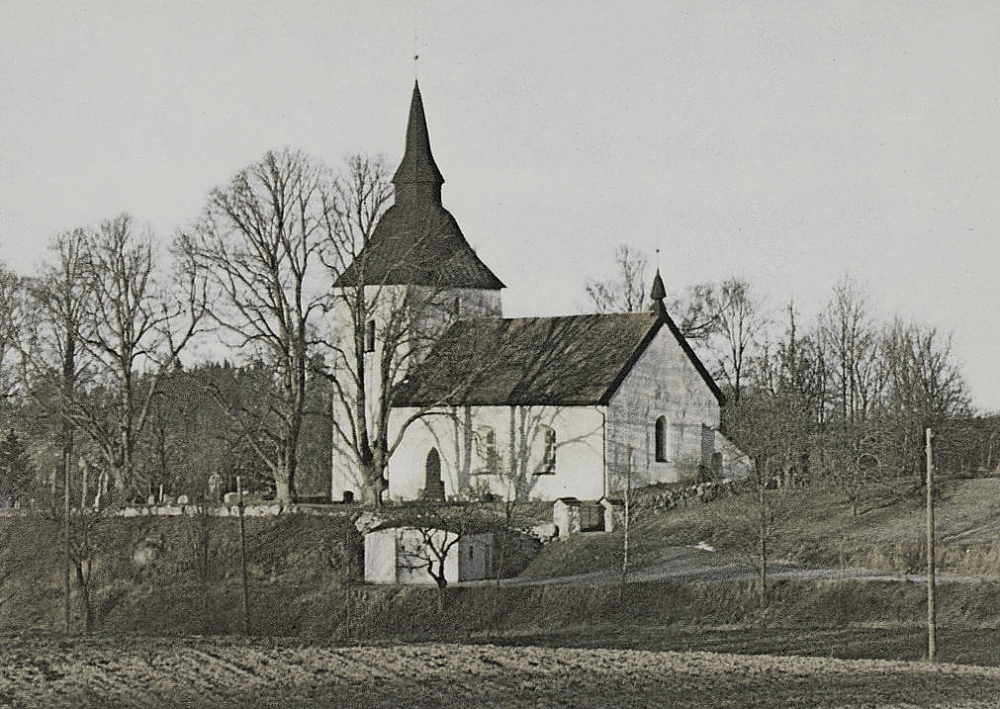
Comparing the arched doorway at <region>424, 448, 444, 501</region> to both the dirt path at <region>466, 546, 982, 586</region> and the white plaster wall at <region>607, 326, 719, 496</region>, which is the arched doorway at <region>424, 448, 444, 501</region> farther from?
the dirt path at <region>466, 546, 982, 586</region>

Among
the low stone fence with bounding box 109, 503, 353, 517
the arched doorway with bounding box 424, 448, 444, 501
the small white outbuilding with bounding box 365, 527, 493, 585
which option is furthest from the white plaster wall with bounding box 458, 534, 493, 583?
the arched doorway with bounding box 424, 448, 444, 501

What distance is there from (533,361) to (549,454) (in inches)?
150

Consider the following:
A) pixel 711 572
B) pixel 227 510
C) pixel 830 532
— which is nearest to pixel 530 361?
pixel 227 510

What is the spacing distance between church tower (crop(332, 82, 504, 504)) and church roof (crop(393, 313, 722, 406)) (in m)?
0.83

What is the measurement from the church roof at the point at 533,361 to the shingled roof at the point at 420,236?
6.57ft

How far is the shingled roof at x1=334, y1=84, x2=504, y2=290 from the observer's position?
5409cm

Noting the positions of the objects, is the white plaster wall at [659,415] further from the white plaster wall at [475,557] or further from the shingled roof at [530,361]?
the white plaster wall at [475,557]

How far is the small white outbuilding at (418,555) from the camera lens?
42.4 meters

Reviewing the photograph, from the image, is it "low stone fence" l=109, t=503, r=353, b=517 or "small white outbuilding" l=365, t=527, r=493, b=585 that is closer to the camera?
"small white outbuilding" l=365, t=527, r=493, b=585

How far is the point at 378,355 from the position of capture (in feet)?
183

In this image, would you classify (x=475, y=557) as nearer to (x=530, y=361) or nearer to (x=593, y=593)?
(x=593, y=593)

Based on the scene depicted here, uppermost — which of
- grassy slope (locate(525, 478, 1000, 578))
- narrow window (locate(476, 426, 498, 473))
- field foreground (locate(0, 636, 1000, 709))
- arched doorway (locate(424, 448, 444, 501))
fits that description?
narrow window (locate(476, 426, 498, 473))

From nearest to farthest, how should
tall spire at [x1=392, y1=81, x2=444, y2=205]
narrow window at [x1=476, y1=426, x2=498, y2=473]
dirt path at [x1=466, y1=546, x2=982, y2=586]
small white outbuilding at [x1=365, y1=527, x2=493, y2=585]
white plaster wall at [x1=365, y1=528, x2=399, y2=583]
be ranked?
dirt path at [x1=466, y1=546, x2=982, y2=586]
small white outbuilding at [x1=365, y1=527, x2=493, y2=585]
white plaster wall at [x1=365, y1=528, x2=399, y2=583]
narrow window at [x1=476, y1=426, x2=498, y2=473]
tall spire at [x1=392, y1=81, x2=444, y2=205]

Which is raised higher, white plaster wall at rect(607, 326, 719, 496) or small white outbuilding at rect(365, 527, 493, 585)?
white plaster wall at rect(607, 326, 719, 496)
